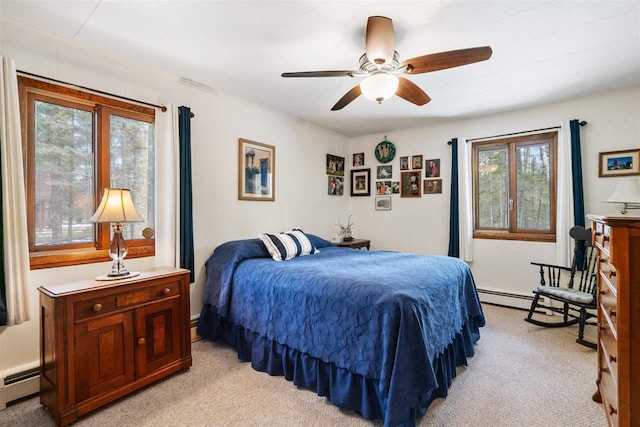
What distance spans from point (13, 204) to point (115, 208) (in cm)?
56

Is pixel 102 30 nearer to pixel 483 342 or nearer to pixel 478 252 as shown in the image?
pixel 483 342

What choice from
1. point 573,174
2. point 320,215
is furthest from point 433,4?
point 320,215

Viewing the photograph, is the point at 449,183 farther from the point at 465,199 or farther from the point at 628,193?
the point at 628,193

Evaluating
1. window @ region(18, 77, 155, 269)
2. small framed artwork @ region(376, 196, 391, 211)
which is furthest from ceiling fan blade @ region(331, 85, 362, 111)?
small framed artwork @ region(376, 196, 391, 211)

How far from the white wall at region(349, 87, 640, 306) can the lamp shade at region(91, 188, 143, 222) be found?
3.63 m

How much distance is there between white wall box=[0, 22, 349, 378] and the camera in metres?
2.11

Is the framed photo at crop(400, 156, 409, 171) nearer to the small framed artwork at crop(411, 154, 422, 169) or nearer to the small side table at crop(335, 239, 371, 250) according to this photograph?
the small framed artwork at crop(411, 154, 422, 169)

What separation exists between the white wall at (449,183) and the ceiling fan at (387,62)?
2250mm

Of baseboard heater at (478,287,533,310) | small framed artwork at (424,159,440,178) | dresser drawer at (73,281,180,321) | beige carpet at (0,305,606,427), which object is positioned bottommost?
beige carpet at (0,305,606,427)

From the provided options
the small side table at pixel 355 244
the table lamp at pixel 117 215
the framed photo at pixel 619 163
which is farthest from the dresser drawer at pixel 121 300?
the framed photo at pixel 619 163

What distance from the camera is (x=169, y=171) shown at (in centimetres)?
271

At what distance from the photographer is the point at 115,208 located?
6.75 feet

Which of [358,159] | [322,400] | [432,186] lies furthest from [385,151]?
[322,400]

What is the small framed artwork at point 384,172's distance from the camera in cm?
483
